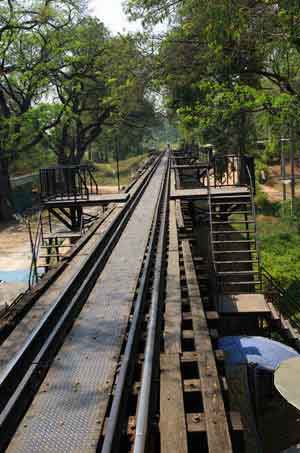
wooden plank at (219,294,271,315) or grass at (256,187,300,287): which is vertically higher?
wooden plank at (219,294,271,315)

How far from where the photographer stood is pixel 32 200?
48156 mm

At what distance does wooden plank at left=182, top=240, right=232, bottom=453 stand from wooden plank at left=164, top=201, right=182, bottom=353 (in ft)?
0.67

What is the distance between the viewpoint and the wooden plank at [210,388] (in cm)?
374

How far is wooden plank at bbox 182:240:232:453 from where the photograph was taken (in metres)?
3.74

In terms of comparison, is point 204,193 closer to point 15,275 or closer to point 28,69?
point 15,275

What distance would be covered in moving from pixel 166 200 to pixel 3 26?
2337cm

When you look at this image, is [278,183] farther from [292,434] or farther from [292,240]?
[292,434]

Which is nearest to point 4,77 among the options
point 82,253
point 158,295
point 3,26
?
point 3,26

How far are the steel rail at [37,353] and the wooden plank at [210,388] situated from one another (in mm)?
1610

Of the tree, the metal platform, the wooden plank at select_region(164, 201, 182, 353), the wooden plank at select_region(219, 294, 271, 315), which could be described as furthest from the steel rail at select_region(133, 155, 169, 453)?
the tree

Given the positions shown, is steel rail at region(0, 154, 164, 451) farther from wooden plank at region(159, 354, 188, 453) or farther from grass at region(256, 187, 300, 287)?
grass at region(256, 187, 300, 287)

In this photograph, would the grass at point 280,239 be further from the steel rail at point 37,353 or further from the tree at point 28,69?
the tree at point 28,69

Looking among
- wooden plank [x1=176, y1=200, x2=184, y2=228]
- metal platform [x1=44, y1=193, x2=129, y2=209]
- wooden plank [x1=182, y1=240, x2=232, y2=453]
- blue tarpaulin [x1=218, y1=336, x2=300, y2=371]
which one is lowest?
blue tarpaulin [x1=218, y1=336, x2=300, y2=371]

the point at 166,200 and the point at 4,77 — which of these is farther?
the point at 4,77
